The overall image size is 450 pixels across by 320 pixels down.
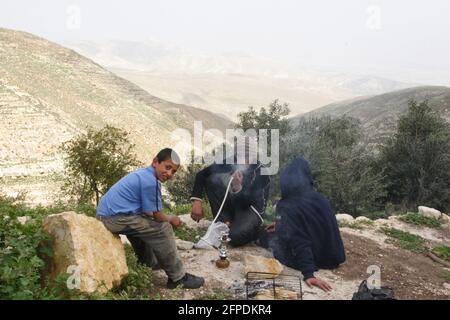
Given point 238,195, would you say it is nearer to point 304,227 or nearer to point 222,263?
point 222,263

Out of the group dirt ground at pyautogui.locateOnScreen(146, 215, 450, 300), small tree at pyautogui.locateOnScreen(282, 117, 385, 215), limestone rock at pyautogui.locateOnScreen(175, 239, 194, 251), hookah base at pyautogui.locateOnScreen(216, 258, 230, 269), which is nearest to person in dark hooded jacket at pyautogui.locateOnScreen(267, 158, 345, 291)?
dirt ground at pyautogui.locateOnScreen(146, 215, 450, 300)

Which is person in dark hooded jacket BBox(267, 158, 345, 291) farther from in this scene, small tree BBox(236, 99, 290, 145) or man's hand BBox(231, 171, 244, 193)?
small tree BBox(236, 99, 290, 145)

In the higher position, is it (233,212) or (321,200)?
(321,200)

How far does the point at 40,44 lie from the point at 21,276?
7197 cm

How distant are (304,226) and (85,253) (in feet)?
10.7

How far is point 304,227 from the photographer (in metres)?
6.20

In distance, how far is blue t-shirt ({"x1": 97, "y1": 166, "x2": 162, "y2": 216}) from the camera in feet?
17.1

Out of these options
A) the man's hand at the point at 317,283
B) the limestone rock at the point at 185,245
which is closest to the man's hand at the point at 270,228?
the limestone rock at the point at 185,245

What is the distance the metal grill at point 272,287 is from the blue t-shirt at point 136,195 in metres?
1.73

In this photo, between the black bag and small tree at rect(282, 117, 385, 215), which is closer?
the black bag

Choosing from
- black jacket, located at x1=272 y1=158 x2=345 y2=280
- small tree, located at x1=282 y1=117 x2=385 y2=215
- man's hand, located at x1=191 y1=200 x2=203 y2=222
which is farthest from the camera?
small tree, located at x1=282 y1=117 x2=385 y2=215
